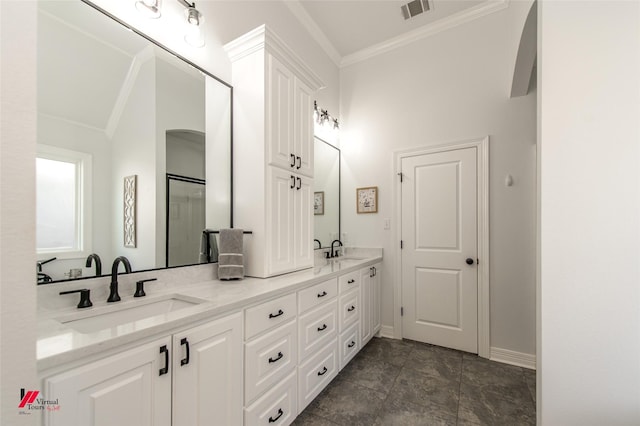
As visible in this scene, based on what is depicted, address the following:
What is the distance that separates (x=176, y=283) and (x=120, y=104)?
102cm

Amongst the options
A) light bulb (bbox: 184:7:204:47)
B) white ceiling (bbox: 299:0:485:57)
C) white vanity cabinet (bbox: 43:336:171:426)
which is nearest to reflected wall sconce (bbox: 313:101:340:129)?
white ceiling (bbox: 299:0:485:57)

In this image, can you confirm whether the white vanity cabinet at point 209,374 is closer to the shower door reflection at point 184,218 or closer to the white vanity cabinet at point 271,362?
the white vanity cabinet at point 271,362

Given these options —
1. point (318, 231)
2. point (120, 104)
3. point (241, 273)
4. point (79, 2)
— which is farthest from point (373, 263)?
point (79, 2)

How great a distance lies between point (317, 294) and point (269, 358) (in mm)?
545

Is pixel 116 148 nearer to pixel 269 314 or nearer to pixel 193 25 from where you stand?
pixel 193 25

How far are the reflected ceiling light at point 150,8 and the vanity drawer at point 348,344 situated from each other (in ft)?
8.22

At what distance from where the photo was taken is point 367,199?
322 centimetres

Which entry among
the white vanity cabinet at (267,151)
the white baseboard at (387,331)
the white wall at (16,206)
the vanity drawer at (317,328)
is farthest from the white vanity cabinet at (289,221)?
the white baseboard at (387,331)

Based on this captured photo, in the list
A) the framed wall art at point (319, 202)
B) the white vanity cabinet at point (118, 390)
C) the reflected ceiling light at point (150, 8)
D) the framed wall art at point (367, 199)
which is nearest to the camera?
the white vanity cabinet at point (118, 390)

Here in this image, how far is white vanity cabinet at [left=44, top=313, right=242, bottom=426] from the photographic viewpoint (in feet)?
2.49

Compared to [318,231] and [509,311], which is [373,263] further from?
[509,311]

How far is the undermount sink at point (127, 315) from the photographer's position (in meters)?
1.02

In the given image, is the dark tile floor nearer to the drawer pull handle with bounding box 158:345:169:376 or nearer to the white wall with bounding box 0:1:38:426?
the drawer pull handle with bounding box 158:345:169:376

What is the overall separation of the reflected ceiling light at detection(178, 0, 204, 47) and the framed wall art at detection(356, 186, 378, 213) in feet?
7.22
